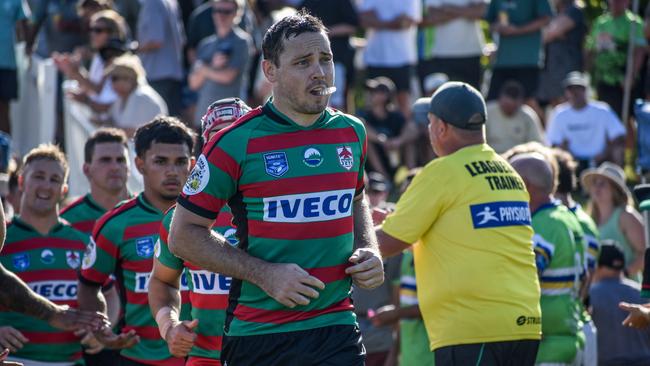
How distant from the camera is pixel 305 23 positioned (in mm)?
5652

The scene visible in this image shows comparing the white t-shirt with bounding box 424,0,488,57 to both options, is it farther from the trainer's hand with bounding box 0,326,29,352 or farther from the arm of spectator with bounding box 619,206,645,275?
the trainer's hand with bounding box 0,326,29,352

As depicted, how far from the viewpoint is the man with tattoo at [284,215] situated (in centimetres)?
554

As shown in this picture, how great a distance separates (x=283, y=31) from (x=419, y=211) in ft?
6.11

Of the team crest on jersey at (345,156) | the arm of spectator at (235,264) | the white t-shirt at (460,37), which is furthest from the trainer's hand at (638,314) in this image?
the white t-shirt at (460,37)

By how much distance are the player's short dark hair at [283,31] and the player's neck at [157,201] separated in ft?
7.12

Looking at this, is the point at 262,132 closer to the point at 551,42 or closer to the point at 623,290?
the point at 623,290

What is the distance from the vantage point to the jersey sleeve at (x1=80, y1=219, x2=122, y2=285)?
25.0 feet

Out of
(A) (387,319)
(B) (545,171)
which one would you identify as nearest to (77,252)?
(A) (387,319)

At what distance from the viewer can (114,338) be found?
287 inches

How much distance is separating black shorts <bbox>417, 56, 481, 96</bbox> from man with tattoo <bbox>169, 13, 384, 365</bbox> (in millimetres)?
10630

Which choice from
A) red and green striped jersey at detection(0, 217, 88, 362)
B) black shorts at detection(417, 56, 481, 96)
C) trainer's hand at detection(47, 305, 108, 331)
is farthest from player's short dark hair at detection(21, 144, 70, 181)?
black shorts at detection(417, 56, 481, 96)

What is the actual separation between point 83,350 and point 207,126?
8.28ft

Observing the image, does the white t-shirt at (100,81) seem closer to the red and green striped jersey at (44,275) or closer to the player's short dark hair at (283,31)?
the red and green striped jersey at (44,275)

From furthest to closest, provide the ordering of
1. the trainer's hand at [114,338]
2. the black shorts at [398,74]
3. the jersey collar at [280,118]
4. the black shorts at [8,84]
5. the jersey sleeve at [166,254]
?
the black shorts at [398,74] < the black shorts at [8,84] < the trainer's hand at [114,338] < the jersey sleeve at [166,254] < the jersey collar at [280,118]
